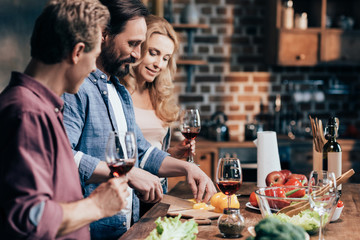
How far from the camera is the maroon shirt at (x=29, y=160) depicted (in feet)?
3.12

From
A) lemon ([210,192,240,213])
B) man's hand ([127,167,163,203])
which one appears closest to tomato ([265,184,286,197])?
lemon ([210,192,240,213])

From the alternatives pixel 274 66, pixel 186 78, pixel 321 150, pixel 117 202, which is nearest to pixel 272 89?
pixel 274 66

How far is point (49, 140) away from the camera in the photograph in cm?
103

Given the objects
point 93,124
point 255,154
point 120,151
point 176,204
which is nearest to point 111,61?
point 93,124

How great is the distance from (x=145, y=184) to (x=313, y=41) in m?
3.25

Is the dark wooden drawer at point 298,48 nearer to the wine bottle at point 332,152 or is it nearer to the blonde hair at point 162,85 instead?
the blonde hair at point 162,85

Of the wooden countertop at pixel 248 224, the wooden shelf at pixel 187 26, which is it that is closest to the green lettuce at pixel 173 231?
the wooden countertop at pixel 248 224

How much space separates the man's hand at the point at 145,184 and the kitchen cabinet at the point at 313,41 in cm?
304

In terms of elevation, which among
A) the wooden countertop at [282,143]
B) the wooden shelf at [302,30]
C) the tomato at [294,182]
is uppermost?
the wooden shelf at [302,30]

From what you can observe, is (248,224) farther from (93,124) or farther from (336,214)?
A: (93,124)

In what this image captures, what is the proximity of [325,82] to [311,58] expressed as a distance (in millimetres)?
463

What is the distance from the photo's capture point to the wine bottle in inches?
76.5

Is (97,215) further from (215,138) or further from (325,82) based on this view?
(325,82)

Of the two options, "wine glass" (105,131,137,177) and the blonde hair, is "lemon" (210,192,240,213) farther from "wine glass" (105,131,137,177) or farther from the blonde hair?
the blonde hair
